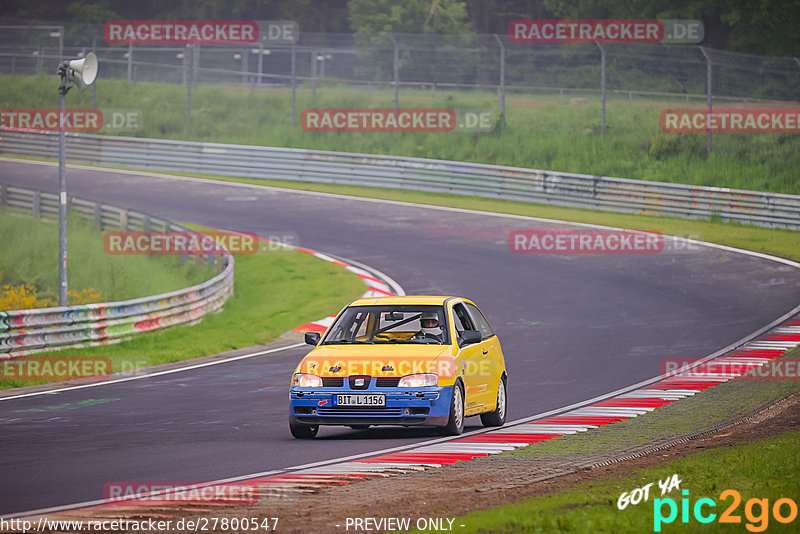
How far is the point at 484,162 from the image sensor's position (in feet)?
132

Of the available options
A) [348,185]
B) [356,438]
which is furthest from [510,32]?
[356,438]

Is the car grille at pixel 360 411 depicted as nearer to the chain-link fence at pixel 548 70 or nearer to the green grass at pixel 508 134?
the chain-link fence at pixel 548 70

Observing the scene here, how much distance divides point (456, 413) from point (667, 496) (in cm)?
404

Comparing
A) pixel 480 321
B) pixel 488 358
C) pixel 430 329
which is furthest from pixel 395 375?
pixel 480 321

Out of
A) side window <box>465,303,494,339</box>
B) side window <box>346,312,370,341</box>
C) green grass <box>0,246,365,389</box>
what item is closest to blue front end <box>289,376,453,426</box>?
side window <box>346,312,370,341</box>

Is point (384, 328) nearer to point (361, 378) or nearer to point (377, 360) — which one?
point (377, 360)

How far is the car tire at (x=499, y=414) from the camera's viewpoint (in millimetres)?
13078

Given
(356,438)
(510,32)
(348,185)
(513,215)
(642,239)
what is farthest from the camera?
(510,32)

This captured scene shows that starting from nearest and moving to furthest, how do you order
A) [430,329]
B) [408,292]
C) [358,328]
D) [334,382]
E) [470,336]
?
[334,382] < [470,336] < [430,329] < [358,328] < [408,292]

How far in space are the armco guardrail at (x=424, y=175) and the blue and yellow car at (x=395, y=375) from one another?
2043 centimetres

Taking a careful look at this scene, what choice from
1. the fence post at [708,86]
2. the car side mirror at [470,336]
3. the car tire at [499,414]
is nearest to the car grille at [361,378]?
the car side mirror at [470,336]

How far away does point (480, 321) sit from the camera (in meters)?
13.6

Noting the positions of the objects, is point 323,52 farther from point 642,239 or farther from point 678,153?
point 642,239

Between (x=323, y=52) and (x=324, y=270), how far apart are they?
17182mm
